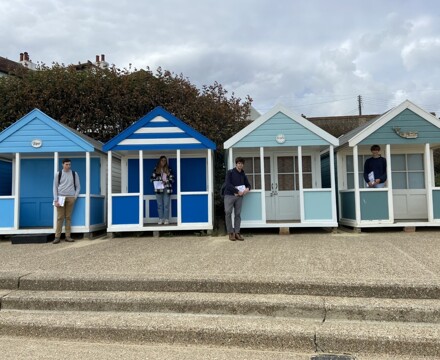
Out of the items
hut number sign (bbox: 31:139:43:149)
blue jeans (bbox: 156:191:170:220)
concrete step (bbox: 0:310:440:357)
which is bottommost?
concrete step (bbox: 0:310:440:357)

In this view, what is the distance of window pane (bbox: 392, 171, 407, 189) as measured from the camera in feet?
33.1

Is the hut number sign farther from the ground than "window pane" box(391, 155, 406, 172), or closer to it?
farther from the ground

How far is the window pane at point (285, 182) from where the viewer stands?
10234 mm

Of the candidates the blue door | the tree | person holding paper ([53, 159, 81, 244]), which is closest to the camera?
person holding paper ([53, 159, 81, 244])

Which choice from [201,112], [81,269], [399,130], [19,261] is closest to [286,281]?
[81,269]

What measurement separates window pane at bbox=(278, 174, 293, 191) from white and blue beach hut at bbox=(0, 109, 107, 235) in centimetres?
475

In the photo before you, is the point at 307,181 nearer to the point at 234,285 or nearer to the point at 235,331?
the point at 234,285

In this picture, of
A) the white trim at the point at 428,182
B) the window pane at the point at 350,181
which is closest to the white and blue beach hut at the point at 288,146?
the window pane at the point at 350,181

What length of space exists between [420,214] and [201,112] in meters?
7.29

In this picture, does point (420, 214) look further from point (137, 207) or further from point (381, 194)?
point (137, 207)

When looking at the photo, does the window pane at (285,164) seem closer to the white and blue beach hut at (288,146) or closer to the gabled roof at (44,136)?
the white and blue beach hut at (288,146)

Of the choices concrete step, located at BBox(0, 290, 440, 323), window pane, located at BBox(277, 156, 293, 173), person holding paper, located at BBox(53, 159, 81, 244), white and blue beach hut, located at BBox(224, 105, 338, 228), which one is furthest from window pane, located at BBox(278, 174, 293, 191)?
concrete step, located at BBox(0, 290, 440, 323)

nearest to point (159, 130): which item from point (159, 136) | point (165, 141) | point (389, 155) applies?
point (159, 136)

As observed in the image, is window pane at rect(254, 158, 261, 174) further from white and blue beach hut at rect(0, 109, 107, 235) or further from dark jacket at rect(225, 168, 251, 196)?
white and blue beach hut at rect(0, 109, 107, 235)
